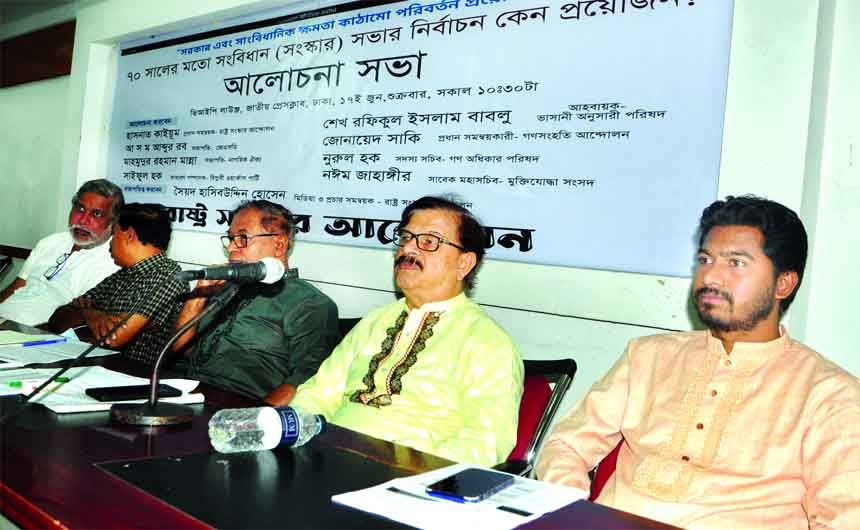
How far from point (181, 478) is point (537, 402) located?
3.86 feet

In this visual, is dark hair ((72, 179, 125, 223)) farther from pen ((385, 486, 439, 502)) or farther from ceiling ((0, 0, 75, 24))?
pen ((385, 486, 439, 502))

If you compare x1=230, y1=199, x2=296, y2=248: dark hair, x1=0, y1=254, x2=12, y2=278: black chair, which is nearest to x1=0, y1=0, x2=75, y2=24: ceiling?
x1=0, y1=254, x2=12, y2=278: black chair

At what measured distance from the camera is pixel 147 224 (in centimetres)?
365

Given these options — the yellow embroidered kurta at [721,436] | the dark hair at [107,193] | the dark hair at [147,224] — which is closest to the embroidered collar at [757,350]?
the yellow embroidered kurta at [721,436]

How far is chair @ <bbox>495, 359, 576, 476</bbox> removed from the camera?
2.23 m

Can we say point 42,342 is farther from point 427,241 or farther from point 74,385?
point 427,241

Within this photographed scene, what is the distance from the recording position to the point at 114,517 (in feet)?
3.85

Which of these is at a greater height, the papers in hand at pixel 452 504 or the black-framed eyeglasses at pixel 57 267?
the black-framed eyeglasses at pixel 57 267

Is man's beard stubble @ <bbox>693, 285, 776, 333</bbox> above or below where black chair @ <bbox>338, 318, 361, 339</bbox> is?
above

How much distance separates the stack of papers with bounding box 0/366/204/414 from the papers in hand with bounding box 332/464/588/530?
83cm

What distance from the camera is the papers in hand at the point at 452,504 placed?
4.00 ft

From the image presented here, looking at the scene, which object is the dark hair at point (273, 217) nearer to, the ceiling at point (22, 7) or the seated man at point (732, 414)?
the seated man at point (732, 414)

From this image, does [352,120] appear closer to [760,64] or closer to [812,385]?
[760,64]

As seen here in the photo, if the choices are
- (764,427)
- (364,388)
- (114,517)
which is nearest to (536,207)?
(364,388)
